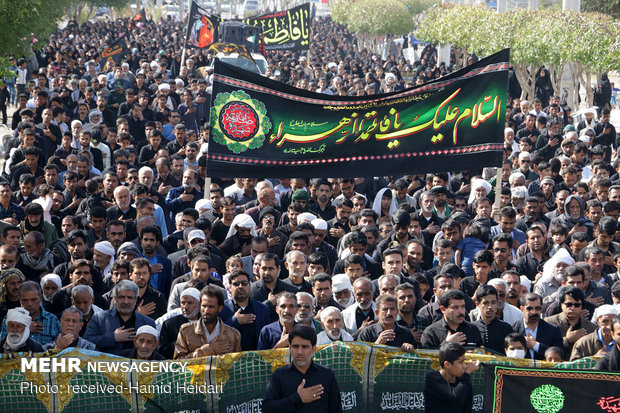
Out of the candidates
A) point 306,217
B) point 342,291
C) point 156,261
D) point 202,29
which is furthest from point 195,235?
point 202,29

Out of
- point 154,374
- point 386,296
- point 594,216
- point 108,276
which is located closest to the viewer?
point 154,374

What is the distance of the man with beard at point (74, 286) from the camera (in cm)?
786

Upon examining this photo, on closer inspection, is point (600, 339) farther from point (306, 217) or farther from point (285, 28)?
point (285, 28)

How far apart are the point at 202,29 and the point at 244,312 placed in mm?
18174

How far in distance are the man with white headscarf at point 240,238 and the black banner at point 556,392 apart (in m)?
4.26

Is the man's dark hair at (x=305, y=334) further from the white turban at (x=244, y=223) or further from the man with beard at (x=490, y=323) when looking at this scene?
the white turban at (x=244, y=223)

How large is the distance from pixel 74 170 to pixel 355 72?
16922 millimetres

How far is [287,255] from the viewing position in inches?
341

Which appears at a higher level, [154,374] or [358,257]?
[358,257]

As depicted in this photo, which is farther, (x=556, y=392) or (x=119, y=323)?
(x=119, y=323)

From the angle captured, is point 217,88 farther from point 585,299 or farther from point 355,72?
point 355,72

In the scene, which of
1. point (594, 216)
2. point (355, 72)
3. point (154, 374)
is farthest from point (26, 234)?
point (355, 72)

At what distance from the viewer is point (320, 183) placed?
1116 cm

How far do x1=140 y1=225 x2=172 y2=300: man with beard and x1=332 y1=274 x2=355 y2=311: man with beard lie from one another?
1.72m
